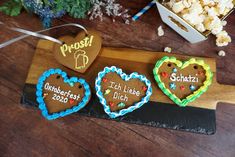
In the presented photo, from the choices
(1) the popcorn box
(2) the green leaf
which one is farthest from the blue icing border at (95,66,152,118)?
(2) the green leaf

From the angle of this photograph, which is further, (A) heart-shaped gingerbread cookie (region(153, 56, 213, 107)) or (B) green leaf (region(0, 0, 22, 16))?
(B) green leaf (region(0, 0, 22, 16))

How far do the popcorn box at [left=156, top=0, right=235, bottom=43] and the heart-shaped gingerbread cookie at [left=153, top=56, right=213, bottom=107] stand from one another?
66 millimetres

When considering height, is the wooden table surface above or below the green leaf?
below

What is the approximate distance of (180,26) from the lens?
798mm

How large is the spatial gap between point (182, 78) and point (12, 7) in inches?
21.4

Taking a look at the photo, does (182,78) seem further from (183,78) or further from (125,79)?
(125,79)

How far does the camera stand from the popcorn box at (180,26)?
2.49 feet

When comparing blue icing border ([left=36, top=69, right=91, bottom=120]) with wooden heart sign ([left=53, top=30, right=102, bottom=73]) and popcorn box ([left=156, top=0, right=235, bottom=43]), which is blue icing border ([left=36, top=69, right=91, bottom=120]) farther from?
popcorn box ([left=156, top=0, right=235, bottom=43])

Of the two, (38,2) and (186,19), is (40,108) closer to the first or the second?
(38,2)

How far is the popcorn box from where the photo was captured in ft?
2.49

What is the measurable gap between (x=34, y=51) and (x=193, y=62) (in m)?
0.46

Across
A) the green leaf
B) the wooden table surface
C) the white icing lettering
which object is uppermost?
the green leaf

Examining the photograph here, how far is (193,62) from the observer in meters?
0.79

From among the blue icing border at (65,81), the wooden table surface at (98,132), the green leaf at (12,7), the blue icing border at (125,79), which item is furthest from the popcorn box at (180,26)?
the green leaf at (12,7)
